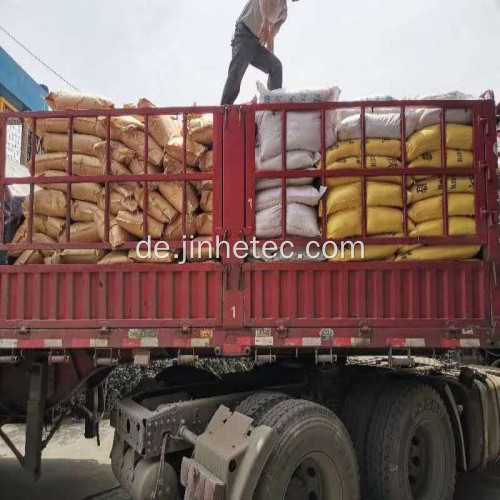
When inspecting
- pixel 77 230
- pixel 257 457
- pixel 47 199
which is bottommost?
pixel 257 457

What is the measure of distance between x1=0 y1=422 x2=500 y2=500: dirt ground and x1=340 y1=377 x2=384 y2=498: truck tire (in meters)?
1.55

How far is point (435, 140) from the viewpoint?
3393 mm

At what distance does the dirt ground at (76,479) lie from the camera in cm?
449

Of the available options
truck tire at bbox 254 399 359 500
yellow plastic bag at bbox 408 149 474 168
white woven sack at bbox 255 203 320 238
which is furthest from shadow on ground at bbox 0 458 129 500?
yellow plastic bag at bbox 408 149 474 168

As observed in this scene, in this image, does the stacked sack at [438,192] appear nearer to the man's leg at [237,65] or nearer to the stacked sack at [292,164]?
the stacked sack at [292,164]

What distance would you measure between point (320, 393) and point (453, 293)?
122 centimetres

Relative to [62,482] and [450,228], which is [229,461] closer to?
[450,228]

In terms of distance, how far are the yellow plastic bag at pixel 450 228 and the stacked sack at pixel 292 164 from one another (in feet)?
2.24

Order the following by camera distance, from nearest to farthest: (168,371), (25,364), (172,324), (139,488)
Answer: (139,488) → (172,324) → (25,364) → (168,371)

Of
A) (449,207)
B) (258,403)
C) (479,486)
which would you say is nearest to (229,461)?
(258,403)

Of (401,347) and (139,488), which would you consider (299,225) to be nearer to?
(401,347)

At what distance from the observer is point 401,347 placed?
3.32m

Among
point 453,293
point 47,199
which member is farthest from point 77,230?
point 453,293

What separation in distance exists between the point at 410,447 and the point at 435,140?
2213 millimetres
